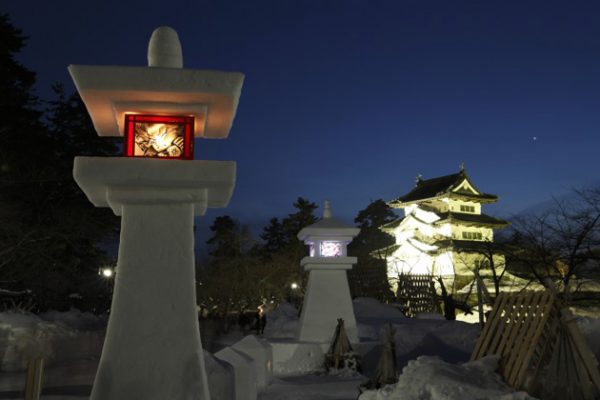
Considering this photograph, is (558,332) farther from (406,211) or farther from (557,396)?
(406,211)

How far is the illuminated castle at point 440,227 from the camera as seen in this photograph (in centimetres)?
3534

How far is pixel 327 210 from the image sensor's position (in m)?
15.1

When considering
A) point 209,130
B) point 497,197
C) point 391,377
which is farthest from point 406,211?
point 209,130

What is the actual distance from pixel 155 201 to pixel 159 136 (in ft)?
2.34

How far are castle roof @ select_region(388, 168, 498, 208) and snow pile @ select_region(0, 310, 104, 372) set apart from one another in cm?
2841

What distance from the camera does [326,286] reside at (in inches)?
547

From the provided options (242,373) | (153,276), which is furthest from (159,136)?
(242,373)

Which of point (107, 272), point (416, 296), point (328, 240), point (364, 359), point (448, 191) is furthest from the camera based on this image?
point (448, 191)

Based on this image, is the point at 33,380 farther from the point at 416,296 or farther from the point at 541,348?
the point at 416,296

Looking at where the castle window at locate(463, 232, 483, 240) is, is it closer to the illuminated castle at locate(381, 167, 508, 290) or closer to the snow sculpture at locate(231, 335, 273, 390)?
the illuminated castle at locate(381, 167, 508, 290)

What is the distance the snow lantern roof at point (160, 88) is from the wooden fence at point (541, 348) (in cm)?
496

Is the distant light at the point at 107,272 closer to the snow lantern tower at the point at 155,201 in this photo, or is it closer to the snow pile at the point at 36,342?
the snow pile at the point at 36,342

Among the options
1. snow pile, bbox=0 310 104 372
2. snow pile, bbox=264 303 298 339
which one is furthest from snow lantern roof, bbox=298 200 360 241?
snow pile, bbox=0 310 104 372

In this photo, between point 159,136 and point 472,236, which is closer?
point 159,136
